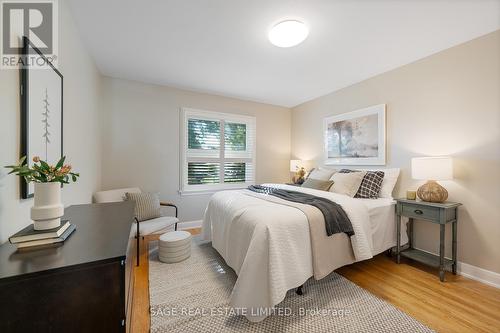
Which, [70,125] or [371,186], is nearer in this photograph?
[70,125]

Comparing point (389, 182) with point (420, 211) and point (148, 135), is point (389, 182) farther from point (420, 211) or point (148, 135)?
point (148, 135)

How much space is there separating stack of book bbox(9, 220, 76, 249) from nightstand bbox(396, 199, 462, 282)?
3.00m

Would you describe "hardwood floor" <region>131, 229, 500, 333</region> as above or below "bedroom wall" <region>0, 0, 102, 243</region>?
below

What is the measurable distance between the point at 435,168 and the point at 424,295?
47.7 inches

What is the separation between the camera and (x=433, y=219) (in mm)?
2156

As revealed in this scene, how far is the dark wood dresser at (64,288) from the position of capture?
68 centimetres

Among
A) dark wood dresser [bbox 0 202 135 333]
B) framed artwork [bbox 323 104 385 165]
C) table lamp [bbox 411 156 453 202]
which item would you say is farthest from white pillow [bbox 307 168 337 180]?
dark wood dresser [bbox 0 202 135 333]

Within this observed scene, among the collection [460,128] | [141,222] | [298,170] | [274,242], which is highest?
[460,128]

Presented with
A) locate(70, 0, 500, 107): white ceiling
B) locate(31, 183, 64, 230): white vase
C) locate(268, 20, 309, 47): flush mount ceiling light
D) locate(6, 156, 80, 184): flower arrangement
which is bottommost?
locate(31, 183, 64, 230): white vase

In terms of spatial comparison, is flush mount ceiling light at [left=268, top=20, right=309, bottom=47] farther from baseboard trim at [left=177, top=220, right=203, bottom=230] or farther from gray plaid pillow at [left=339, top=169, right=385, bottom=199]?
baseboard trim at [left=177, top=220, right=203, bottom=230]

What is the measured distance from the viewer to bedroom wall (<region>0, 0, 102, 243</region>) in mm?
1004

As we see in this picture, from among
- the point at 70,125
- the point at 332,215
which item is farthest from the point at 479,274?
the point at 70,125

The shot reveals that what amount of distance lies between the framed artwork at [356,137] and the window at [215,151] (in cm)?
154

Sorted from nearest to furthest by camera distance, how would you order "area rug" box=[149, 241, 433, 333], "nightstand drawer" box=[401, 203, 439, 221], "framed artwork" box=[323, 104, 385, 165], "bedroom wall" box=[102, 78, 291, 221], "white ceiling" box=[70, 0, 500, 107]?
"area rug" box=[149, 241, 433, 333] < "white ceiling" box=[70, 0, 500, 107] < "nightstand drawer" box=[401, 203, 439, 221] < "framed artwork" box=[323, 104, 385, 165] < "bedroom wall" box=[102, 78, 291, 221]
